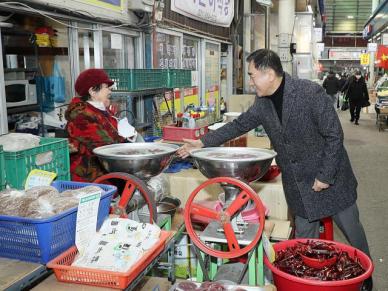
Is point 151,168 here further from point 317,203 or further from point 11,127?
point 11,127

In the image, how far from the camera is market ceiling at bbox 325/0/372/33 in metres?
37.2

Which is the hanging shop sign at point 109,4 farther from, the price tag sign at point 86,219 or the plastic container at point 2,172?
the price tag sign at point 86,219

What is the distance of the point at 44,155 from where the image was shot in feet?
8.25

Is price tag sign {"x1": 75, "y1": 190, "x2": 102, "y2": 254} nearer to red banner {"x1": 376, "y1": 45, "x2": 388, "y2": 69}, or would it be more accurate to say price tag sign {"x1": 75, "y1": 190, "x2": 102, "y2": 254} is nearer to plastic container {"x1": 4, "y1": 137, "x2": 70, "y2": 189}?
plastic container {"x1": 4, "y1": 137, "x2": 70, "y2": 189}

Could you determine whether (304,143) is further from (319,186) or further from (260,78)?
(260,78)

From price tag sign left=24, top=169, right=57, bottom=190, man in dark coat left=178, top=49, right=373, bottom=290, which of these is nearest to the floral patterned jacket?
man in dark coat left=178, top=49, right=373, bottom=290

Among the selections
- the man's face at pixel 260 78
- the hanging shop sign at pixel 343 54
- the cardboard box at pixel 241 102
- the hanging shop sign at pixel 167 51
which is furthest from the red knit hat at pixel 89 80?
the hanging shop sign at pixel 343 54

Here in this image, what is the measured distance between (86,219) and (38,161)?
60cm

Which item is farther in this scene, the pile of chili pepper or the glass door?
the glass door

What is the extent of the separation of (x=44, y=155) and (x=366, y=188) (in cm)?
562

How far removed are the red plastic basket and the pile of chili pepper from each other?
3.66ft

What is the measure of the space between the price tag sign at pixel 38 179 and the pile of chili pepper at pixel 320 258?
146 cm

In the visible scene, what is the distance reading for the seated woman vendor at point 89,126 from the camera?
324cm

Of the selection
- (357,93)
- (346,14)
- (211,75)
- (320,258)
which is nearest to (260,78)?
(320,258)
